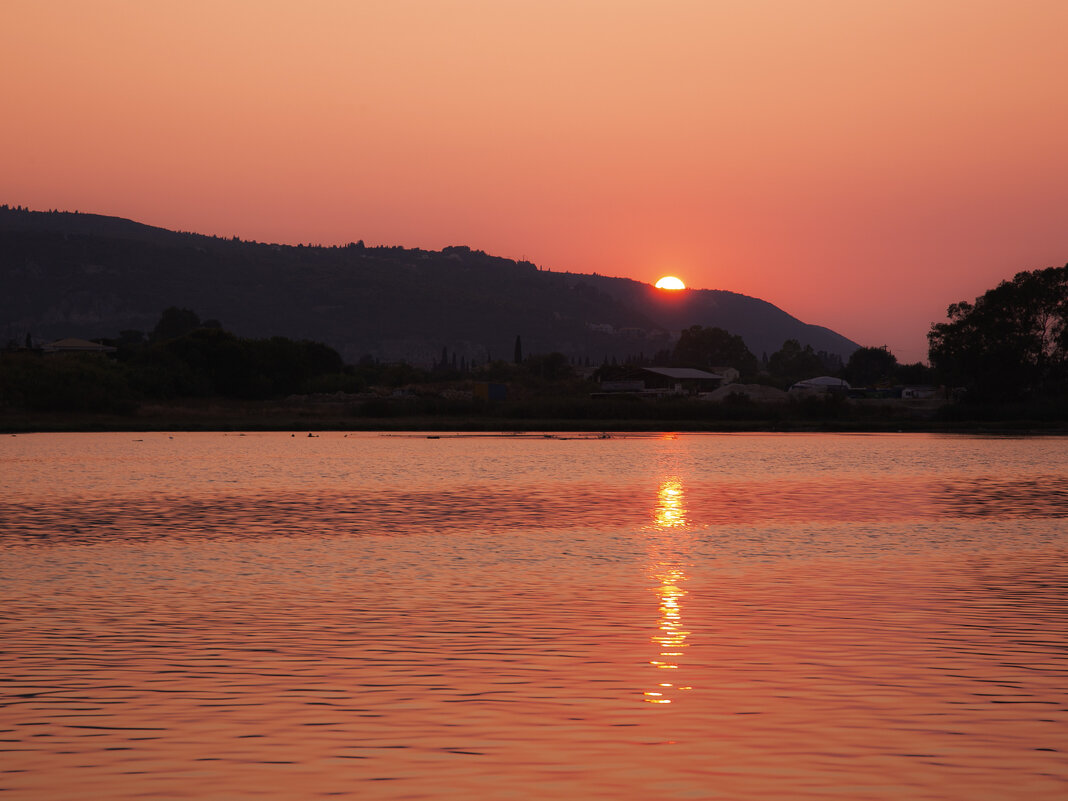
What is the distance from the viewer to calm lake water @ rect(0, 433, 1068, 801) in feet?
37.8

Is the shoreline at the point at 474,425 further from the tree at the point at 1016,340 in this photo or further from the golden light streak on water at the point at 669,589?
the golden light streak on water at the point at 669,589

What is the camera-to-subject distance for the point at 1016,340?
136 meters

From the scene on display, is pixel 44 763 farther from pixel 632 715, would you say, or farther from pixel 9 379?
pixel 9 379

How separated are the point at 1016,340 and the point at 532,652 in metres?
131

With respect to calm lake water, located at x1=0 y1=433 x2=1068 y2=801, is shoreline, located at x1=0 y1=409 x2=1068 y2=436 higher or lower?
higher

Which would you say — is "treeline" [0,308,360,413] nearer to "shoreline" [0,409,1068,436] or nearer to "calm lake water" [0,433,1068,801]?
"shoreline" [0,409,1068,436]

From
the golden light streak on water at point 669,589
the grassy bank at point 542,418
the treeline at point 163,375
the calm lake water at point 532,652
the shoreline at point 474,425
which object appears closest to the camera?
the calm lake water at point 532,652

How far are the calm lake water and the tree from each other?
10152 cm

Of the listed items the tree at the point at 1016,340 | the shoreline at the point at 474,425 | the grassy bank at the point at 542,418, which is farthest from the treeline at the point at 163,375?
the tree at the point at 1016,340

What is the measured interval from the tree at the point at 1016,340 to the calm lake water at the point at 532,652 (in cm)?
10152

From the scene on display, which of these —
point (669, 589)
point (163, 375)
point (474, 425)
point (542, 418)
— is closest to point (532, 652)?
point (669, 589)

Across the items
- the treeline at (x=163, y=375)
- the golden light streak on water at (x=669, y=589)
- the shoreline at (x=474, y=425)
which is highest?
the treeline at (x=163, y=375)

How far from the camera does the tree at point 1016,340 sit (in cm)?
13662

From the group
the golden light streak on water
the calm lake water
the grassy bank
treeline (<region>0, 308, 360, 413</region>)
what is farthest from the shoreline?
the golden light streak on water
